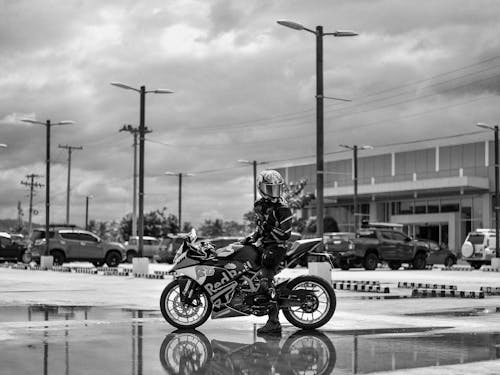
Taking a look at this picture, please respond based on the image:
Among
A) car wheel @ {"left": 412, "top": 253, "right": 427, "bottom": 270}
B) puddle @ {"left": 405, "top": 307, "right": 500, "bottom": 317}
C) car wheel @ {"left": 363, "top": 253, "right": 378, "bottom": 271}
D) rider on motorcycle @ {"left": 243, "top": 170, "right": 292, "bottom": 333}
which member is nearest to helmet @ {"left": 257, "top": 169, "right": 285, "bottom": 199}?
rider on motorcycle @ {"left": 243, "top": 170, "right": 292, "bottom": 333}

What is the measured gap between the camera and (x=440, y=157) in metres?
71.0

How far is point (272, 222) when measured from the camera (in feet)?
34.8

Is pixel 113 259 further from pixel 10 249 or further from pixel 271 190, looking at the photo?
pixel 271 190

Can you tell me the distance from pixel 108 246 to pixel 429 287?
2501 centimetres

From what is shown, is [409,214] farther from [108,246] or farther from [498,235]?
[108,246]

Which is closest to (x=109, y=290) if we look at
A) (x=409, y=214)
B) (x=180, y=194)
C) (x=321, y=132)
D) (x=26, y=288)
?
(x=26, y=288)

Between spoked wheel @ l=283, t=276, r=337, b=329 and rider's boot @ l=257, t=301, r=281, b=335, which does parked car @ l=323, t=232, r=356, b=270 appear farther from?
rider's boot @ l=257, t=301, r=281, b=335

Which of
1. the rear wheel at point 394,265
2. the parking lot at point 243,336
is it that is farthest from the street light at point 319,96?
the rear wheel at point 394,265

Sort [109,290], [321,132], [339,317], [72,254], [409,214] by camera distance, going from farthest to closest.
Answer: [409,214]
[72,254]
[321,132]
[109,290]
[339,317]

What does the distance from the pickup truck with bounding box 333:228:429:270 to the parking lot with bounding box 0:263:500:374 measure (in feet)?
68.3

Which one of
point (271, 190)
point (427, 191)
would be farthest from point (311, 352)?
point (427, 191)

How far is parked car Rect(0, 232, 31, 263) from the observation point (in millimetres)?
44906

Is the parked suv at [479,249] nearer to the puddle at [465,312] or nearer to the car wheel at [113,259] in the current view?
the car wheel at [113,259]

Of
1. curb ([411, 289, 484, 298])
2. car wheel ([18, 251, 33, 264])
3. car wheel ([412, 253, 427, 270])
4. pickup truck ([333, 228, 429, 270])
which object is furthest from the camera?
car wheel ([18, 251, 33, 264])
